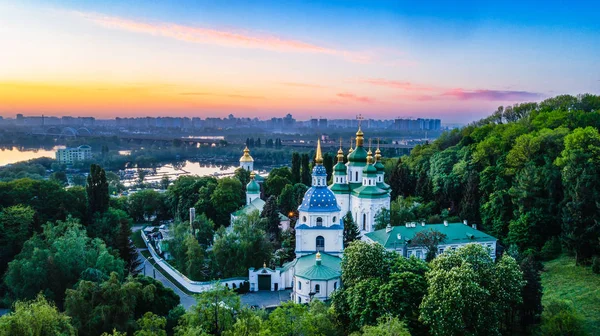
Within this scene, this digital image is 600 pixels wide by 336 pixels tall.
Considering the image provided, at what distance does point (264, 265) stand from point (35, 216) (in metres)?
14.9

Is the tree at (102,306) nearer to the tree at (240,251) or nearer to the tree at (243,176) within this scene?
the tree at (240,251)

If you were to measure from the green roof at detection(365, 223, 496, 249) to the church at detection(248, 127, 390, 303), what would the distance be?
2790 millimetres

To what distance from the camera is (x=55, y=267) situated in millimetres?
21375

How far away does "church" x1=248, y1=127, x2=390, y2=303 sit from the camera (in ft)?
74.9

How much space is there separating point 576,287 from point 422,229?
28.2 ft

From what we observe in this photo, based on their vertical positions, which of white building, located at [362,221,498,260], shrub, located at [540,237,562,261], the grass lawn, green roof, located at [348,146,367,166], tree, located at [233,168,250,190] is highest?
green roof, located at [348,146,367,166]

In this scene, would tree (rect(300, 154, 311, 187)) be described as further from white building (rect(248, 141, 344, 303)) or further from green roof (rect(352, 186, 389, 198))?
white building (rect(248, 141, 344, 303))

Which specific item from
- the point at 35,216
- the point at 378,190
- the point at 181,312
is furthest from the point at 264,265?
the point at 35,216

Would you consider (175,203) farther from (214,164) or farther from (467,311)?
(214,164)

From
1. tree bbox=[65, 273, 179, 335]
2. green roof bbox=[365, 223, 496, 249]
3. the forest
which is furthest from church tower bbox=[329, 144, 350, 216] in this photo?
tree bbox=[65, 273, 179, 335]

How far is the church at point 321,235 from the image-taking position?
74.9 feet

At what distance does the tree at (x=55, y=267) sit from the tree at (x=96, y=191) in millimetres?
8037

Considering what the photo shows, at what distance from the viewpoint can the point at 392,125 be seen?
197m

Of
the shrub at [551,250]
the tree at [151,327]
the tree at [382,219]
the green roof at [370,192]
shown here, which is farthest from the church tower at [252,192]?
the tree at [151,327]
